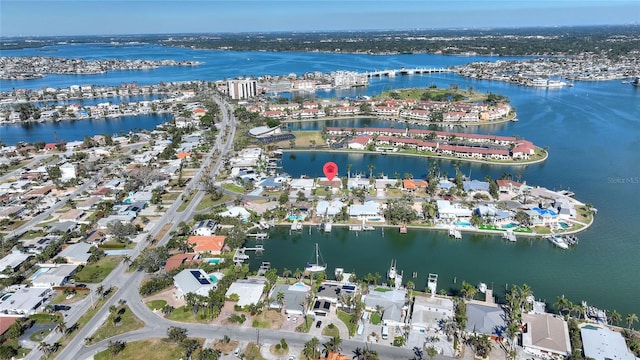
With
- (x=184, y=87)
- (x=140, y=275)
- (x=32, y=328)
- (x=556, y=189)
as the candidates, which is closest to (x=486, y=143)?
(x=556, y=189)

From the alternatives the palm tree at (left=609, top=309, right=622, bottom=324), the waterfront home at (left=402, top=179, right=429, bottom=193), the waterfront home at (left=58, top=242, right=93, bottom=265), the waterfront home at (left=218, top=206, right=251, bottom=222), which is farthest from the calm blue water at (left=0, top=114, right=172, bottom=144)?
the palm tree at (left=609, top=309, right=622, bottom=324)

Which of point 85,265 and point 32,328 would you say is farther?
point 85,265

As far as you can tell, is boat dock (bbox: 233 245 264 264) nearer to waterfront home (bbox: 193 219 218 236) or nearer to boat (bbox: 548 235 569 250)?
waterfront home (bbox: 193 219 218 236)

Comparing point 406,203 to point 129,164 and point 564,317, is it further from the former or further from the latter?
point 129,164

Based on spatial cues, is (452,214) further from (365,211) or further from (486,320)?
(486,320)

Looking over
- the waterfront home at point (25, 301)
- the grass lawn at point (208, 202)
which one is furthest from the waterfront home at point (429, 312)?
the waterfront home at point (25, 301)
